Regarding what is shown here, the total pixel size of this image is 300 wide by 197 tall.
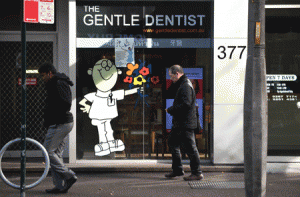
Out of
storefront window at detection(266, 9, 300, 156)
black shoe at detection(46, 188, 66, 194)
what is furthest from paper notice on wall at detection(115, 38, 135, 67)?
black shoe at detection(46, 188, 66, 194)

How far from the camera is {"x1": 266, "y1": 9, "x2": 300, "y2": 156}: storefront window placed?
866 centimetres

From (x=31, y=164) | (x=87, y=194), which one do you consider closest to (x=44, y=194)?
(x=87, y=194)

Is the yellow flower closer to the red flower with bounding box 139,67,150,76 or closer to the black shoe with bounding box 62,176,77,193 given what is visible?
the red flower with bounding box 139,67,150,76

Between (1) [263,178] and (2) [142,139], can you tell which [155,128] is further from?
(1) [263,178]

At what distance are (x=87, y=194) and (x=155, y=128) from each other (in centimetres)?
280

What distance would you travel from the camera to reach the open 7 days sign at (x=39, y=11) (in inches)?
185

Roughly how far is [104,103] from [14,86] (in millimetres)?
2202

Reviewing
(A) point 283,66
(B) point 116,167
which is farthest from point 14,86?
(A) point 283,66

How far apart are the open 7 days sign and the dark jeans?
126 inches

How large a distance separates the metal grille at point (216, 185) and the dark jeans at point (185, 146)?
0.21 metres

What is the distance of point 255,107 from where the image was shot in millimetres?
4512

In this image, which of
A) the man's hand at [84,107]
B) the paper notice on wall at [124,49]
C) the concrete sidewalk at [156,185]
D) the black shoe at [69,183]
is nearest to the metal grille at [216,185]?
the concrete sidewalk at [156,185]

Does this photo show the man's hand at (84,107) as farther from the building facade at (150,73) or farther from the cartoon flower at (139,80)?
the cartoon flower at (139,80)

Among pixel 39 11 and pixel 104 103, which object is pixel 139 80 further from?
pixel 39 11
